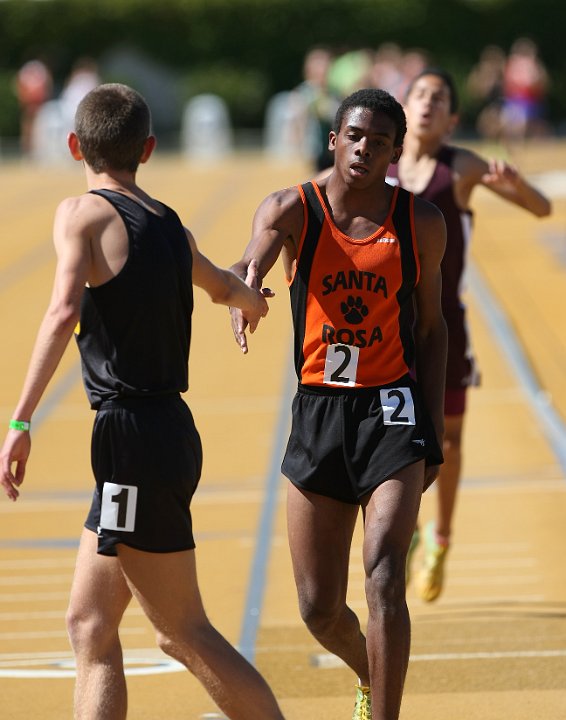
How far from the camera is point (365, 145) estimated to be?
5012 millimetres

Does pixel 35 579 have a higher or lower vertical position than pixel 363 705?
lower

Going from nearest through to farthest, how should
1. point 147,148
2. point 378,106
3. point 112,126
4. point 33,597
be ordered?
point 112,126, point 147,148, point 378,106, point 33,597

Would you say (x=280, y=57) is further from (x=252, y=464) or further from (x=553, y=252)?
(x=252, y=464)

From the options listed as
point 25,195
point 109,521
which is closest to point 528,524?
point 109,521

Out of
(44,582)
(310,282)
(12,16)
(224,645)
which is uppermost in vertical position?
(12,16)

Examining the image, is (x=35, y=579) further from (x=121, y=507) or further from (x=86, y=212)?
(x=86, y=212)

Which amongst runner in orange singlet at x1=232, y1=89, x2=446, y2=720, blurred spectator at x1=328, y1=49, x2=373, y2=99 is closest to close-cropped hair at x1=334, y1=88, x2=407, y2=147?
runner in orange singlet at x1=232, y1=89, x2=446, y2=720

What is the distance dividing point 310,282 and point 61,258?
3.09ft

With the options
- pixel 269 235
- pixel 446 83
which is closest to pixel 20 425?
pixel 269 235

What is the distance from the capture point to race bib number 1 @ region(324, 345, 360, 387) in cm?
496

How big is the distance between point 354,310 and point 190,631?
3.81ft

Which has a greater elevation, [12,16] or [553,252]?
[12,16]

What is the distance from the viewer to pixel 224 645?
179 inches

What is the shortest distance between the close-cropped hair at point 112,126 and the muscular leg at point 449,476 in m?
2.98
